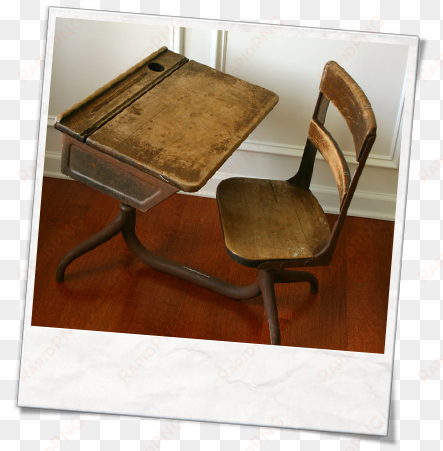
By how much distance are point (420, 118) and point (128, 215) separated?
1.13 meters

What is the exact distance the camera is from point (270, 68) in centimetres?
222

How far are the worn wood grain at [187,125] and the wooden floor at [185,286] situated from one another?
64 cm

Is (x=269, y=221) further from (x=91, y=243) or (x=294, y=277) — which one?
(x=91, y=243)

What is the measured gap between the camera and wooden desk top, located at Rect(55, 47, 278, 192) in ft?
5.45

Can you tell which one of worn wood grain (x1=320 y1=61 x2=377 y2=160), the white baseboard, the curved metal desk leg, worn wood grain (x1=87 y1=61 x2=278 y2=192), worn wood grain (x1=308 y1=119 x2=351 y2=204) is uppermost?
worn wood grain (x1=320 y1=61 x2=377 y2=160)

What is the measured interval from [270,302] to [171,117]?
71 centimetres

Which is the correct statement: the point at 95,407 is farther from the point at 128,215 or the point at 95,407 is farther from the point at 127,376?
the point at 128,215

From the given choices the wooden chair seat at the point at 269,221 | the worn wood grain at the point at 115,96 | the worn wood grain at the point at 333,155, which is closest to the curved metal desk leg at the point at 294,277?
the wooden chair seat at the point at 269,221

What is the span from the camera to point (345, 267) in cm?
231

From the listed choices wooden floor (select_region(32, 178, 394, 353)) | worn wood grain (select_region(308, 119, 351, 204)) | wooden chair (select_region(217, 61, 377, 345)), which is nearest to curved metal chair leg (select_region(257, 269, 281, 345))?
wooden chair (select_region(217, 61, 377, 345))

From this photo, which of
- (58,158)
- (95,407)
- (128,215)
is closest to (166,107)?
(128,215)

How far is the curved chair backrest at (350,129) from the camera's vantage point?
1626mm

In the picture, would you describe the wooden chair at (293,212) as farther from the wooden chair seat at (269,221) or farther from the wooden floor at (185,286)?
the wooden floor at (185,286)

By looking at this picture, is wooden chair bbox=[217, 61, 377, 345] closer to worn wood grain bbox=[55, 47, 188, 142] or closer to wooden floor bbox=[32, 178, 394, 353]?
wooden floor bbox=[32, 178, 394, 353]
